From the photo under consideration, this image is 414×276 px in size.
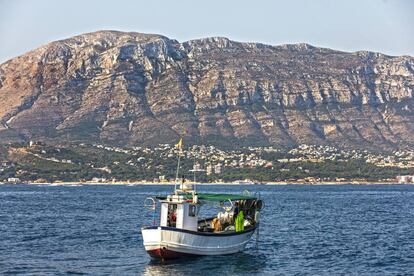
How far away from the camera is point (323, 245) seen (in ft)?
268

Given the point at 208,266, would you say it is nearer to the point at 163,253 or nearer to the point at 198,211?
the point at 163,253

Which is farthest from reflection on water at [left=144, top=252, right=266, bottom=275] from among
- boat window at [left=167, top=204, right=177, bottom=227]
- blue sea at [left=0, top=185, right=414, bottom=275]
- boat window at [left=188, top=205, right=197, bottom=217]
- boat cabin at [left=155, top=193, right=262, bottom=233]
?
boat window at [left=188, top=205, right=197, bottom=217]

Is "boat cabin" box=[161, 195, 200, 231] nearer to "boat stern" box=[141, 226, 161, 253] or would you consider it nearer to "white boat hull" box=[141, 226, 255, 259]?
"white boat hull" box=[141, 226, 255, 259]

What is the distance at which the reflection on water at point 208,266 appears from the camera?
6444 cm

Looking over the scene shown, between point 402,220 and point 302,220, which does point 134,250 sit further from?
point 402,220

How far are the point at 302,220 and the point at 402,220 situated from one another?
1407cm

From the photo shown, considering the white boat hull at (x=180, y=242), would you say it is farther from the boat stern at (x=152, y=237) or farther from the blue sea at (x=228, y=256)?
the blue sea at (x=228, y=256)

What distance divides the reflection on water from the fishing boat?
667 mm

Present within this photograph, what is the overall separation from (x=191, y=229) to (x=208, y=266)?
446 cm

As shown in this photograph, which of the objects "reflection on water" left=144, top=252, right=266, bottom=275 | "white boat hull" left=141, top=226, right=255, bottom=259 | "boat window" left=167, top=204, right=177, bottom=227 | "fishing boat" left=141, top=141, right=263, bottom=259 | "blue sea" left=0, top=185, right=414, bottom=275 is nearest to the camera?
"reflection on water" left=144, top=252, right=266, bottom=275

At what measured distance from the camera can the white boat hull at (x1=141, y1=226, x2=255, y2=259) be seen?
218 ft

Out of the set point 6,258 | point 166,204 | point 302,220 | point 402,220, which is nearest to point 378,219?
point 402,220

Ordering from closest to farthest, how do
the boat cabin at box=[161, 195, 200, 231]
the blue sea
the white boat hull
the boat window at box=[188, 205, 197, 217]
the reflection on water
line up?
the reflection on water < the blue sea < the white boat hull < the boat cabin at box=[161, 195, 200, 231] < the boat window at box=[188, 205, 197, 217]

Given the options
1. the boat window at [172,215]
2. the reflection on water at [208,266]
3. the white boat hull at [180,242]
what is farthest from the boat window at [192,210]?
the reflection on water at [208,266]
